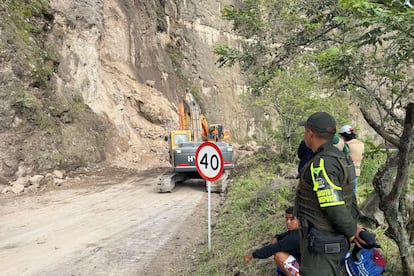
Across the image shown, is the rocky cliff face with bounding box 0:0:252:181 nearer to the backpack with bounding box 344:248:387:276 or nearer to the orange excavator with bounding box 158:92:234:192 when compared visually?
the orange excavator with bounding box 158:92:234:192

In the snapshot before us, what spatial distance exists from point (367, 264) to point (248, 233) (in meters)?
3.37

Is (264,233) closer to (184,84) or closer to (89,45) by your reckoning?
(89,45)

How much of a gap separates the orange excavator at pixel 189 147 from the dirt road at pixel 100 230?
604mm

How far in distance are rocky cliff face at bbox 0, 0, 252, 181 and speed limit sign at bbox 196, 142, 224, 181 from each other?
9053mm

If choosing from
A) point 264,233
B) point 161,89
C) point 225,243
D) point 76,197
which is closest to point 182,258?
point 225,243

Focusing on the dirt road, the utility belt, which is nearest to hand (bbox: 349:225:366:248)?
the utility belt

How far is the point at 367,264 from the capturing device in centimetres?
302

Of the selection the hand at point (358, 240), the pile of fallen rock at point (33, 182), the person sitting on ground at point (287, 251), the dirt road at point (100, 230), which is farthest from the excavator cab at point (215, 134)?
the hand at point (358, 240)

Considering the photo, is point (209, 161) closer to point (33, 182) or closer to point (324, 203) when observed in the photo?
point (324, 203)

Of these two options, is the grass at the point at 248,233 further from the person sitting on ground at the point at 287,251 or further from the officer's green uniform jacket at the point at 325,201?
the officer's green uniform jacket at the point at 325,201

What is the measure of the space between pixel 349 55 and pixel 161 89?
84.8 ft

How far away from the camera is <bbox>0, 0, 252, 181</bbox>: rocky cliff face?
44.8ft

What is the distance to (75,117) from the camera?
16750 millimetres

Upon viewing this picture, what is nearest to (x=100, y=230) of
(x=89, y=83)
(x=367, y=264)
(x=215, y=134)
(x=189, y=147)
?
(x=367, y=264)
